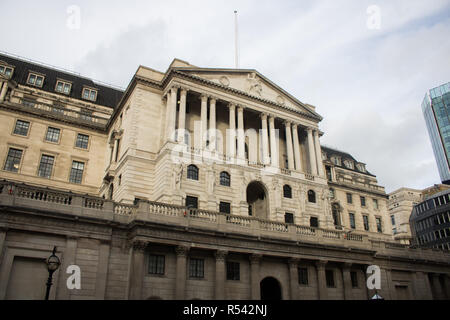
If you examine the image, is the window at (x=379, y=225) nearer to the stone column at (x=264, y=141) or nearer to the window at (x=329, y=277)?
the window at (x=329, y=277)

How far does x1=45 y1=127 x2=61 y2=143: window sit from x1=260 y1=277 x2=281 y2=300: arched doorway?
30511 millimetres

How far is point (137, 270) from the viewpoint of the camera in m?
28.3

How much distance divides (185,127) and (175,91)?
14.0 feet

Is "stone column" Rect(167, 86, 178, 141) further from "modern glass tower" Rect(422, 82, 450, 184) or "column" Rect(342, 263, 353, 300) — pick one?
"modern glass tower" Rect(422, 82, 450, 184)

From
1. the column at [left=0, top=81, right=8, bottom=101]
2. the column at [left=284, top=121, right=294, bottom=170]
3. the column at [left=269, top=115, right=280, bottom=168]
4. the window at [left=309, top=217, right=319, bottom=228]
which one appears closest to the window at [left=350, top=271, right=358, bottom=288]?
the window at [left=309, top=217, right=319, bottom=228]

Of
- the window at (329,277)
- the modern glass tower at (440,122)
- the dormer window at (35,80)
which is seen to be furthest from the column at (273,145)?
the modern glass tower at (440,122)

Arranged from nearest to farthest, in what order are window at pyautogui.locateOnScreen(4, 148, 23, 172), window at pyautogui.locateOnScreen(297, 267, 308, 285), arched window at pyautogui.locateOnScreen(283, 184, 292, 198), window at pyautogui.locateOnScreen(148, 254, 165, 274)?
window at pyautogui.locateOnScreen(148, 254, 165, 274) → window at pyautogui.locateOnScreen(297, 267, 308, 285) → arched window at pyautogui.locateOnScreen(283, 184, 292, 198) → window at pyautogui.locateOnScreen(4, 148, 23, 172)

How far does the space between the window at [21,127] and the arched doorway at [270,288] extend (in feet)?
108

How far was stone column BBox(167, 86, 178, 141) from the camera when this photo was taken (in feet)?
129

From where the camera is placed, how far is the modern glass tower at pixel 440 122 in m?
143

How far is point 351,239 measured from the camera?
131 feet
